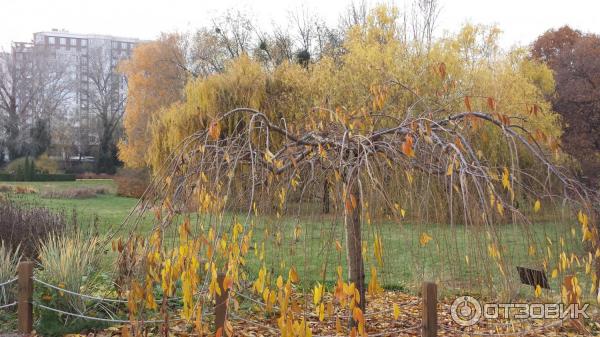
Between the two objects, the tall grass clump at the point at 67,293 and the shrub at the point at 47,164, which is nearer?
the tall grass clump at the point at 67,293

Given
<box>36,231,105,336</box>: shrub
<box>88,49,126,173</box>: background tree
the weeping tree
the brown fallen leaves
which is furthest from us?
<box>88,49,126,173</box>: background tree

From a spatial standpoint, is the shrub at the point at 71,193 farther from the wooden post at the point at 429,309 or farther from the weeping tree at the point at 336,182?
the wooden post at the point at 429,309

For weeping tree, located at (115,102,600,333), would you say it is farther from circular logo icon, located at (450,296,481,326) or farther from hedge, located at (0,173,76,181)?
hedge, located at (0,173,76,181)

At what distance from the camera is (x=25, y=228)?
6145 mm

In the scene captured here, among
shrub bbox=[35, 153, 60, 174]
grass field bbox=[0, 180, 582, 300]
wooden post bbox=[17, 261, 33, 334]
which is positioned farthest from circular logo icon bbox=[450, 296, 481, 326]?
shrub bbox=[35, 153, 60, 174]

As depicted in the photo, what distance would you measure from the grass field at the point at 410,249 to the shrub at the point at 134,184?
4.70 metres

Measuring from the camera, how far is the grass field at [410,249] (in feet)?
8.35

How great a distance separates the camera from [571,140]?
65.2 ft

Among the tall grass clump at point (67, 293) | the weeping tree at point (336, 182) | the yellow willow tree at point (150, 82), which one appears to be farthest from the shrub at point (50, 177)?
the weeping tree at point (336, 182)

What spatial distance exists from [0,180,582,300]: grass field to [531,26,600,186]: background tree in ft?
42.4

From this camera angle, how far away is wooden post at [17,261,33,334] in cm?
412

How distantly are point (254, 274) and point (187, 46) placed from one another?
2458cm

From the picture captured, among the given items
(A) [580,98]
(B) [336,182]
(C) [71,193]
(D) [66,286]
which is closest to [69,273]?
(D) [66,286]

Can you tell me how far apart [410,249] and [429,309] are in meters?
0.82
